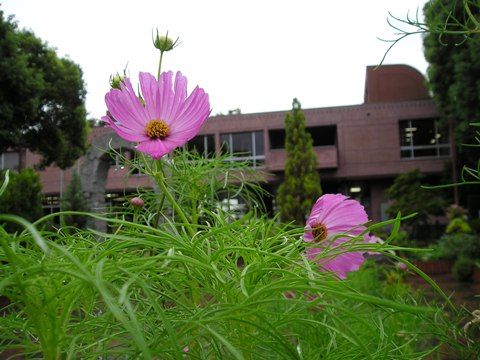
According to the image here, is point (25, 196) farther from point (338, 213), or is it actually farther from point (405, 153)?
point (405, 153)

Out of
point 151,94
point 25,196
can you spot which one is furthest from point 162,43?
point 25,196

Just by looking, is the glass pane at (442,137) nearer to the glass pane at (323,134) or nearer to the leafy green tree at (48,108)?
the glass pane at (323,134)

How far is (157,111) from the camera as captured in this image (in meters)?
0.51

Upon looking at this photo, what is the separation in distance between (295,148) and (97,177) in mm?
6976

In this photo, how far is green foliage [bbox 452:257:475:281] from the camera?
6035mm

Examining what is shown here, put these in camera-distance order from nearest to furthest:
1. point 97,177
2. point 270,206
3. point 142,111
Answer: point 142,111 < point 97,177 < point 270,206

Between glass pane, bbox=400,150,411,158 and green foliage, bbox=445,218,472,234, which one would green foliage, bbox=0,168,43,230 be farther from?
glass pane, bbox=400,150,411,158

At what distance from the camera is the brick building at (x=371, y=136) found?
16.0 meters

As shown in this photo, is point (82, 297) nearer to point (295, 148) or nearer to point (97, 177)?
point (97, 177)

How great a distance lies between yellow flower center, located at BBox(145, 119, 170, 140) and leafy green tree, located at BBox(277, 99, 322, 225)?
11.2 metres

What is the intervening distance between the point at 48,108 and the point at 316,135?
9.20 meters

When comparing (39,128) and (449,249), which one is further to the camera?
(39,128)

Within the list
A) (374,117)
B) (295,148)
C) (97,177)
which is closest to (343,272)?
(97,177)

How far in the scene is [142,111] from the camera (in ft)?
1.66
